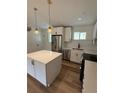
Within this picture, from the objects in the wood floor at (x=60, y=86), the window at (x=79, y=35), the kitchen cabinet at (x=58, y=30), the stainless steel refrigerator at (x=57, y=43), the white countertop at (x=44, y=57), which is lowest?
the wood floor at (x=60, y=86)

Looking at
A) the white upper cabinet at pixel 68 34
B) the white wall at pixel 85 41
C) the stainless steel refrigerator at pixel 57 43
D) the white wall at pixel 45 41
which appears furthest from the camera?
the white wall at pixel 45 41

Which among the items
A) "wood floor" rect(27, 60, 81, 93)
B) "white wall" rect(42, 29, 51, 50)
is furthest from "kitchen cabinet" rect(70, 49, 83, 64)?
"white wall" rect(42, 29, 51, 50)

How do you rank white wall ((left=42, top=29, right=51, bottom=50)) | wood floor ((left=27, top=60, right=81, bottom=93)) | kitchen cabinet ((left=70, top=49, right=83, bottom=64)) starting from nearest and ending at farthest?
wood floor ((left=27, top=60, right=81, bottom=93))
kitchen cabinet ((left=70, top=49, right=83, bottom=64))
white wall ((left=42, top=29, right=51, bottom=50))

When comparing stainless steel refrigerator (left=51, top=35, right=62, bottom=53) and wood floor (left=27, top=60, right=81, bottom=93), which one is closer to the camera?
wood floor (left=27, top=60, right=81, bottom=93)

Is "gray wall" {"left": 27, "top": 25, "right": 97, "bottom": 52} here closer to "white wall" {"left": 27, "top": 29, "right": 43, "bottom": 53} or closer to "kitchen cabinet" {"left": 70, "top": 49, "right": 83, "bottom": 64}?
"white wall" {"left": 27, "top": 29, "right": 43, "bottom": 53}

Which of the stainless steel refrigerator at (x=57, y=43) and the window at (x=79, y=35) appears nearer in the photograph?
the window at (x=79, y=35)

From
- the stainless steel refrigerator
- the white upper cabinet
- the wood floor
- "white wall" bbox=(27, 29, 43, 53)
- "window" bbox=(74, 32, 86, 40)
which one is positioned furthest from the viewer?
"white wall" bbox=(27, 29, 43, 53)

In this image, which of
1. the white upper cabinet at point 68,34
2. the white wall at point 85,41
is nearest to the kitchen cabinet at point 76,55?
the white wall at point 85,41

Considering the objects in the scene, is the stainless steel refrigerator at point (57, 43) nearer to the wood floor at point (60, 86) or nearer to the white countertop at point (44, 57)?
the white countertop at point (44, 57)

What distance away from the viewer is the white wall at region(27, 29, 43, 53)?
7161 millimetres

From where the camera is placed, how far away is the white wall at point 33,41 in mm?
7161

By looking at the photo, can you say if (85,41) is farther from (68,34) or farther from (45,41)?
(45,41)

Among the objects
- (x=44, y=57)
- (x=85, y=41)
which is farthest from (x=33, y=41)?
(x=44, y=57)

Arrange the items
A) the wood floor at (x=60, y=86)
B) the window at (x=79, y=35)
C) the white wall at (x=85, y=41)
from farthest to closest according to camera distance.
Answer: the window at (x=79, y=35) → the white wall at (x=85, y=41) → the wood floor at (x=60, y=86)
